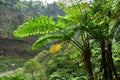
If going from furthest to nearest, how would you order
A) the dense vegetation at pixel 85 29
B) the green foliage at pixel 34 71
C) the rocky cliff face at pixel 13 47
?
the rocky cliff face at pixel 13 47 → the green foliage at pixel 34 71 → the dense vegetation at pixel 85 29

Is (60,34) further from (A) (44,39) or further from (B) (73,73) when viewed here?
(B) (73,73)

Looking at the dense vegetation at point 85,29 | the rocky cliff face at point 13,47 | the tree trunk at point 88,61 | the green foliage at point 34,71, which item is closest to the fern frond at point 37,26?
the dense vegetation at point 85,29

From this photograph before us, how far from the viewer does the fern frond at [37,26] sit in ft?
19.1

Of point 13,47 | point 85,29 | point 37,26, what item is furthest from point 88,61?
point 13,47

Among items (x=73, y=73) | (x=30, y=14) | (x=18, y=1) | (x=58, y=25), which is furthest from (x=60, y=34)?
(x=30, y=14)

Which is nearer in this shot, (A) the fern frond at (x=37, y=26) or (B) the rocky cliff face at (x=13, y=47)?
(A) the fern frond at (x=37, y=26)

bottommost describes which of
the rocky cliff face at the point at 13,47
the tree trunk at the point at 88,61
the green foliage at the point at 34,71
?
the tree trunk at the point at 88,61

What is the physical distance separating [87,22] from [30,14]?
144ft

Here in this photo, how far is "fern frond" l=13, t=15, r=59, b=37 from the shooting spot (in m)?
5.82

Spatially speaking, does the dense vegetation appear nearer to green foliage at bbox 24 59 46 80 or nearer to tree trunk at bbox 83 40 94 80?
tree trunk at bbox 83 40 94 80

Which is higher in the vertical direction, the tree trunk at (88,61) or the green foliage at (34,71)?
the green foliage at (34,71)

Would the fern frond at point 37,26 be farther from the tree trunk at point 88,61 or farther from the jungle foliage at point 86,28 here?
the tree trunk at point 88,61

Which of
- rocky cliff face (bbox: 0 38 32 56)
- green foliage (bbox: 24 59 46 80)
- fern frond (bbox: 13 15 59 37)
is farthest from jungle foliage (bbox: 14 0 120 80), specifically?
rocky cliff face (bbox: 0 38 32 56)

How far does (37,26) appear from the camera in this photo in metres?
5.92
